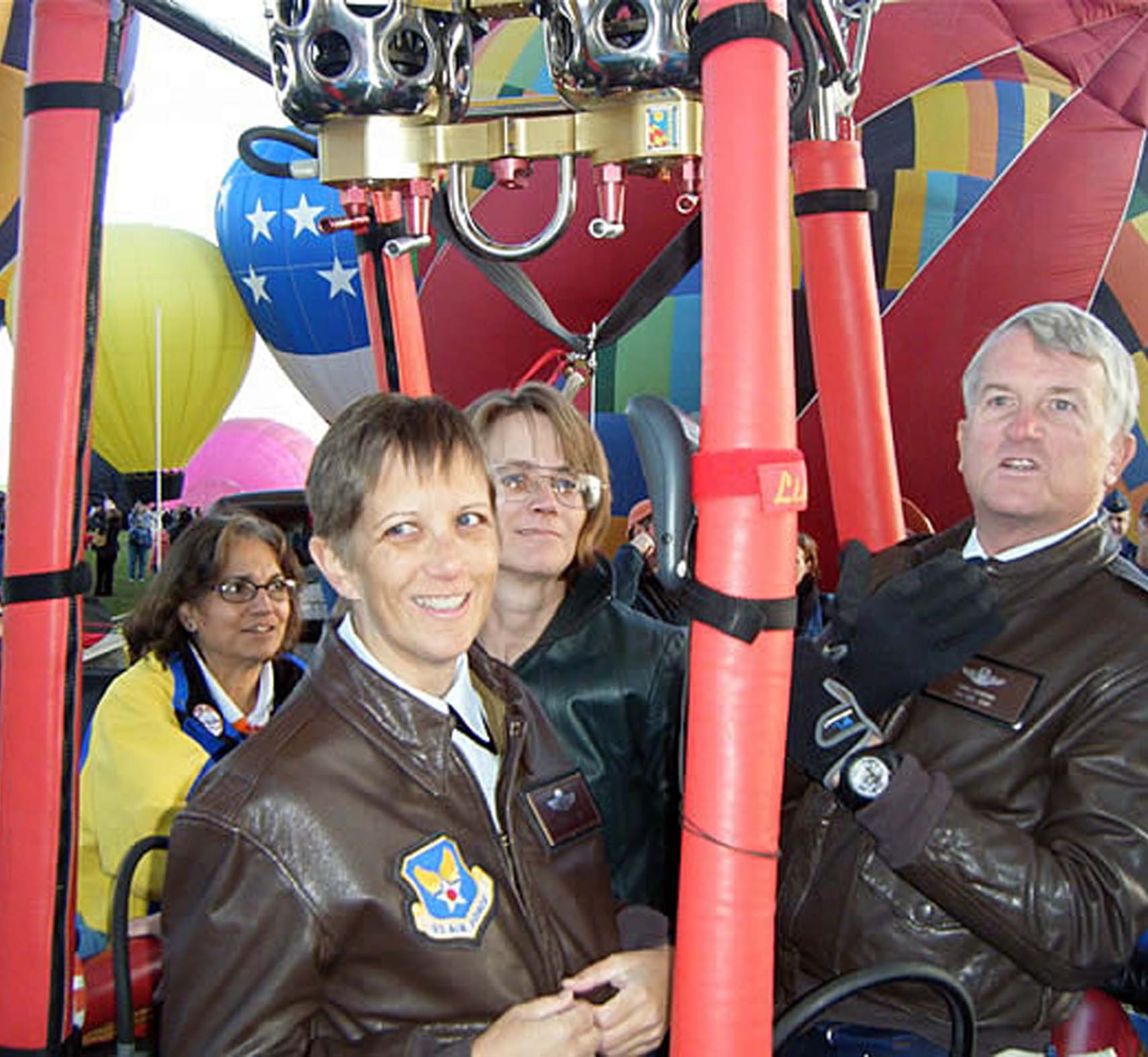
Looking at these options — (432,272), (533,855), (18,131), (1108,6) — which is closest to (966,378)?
(533,855)

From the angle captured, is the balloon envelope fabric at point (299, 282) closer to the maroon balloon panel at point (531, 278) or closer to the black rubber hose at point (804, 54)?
the maroon balloon panel at point (531, 278)

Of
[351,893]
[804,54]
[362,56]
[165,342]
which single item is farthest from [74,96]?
[165,342]

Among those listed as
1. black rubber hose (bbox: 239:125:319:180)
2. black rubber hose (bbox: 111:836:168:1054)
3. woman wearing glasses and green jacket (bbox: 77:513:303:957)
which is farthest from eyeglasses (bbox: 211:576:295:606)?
black rubber hose (bbox: 111:836:168:1054)

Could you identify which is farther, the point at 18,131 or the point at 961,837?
the point at 18,131

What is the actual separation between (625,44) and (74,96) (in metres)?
0.65

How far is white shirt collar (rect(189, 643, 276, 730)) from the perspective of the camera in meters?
2.16

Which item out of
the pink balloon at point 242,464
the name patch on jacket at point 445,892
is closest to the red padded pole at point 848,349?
the name patch on jacket at point 445,892

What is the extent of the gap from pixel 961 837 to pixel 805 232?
904 mm

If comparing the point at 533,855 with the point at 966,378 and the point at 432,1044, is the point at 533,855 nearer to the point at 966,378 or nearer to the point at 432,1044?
the point at 432,1044

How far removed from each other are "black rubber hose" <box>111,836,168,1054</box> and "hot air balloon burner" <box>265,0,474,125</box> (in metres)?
0.74

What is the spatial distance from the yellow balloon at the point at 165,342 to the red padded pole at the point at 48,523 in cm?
900

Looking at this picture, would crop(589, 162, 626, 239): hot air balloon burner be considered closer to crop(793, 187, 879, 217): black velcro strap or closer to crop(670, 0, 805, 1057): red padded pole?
crop(670, 0, 805, 1057): red padded pole

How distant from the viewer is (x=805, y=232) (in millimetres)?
1766

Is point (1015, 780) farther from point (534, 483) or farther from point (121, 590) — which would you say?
point (121, 590)
